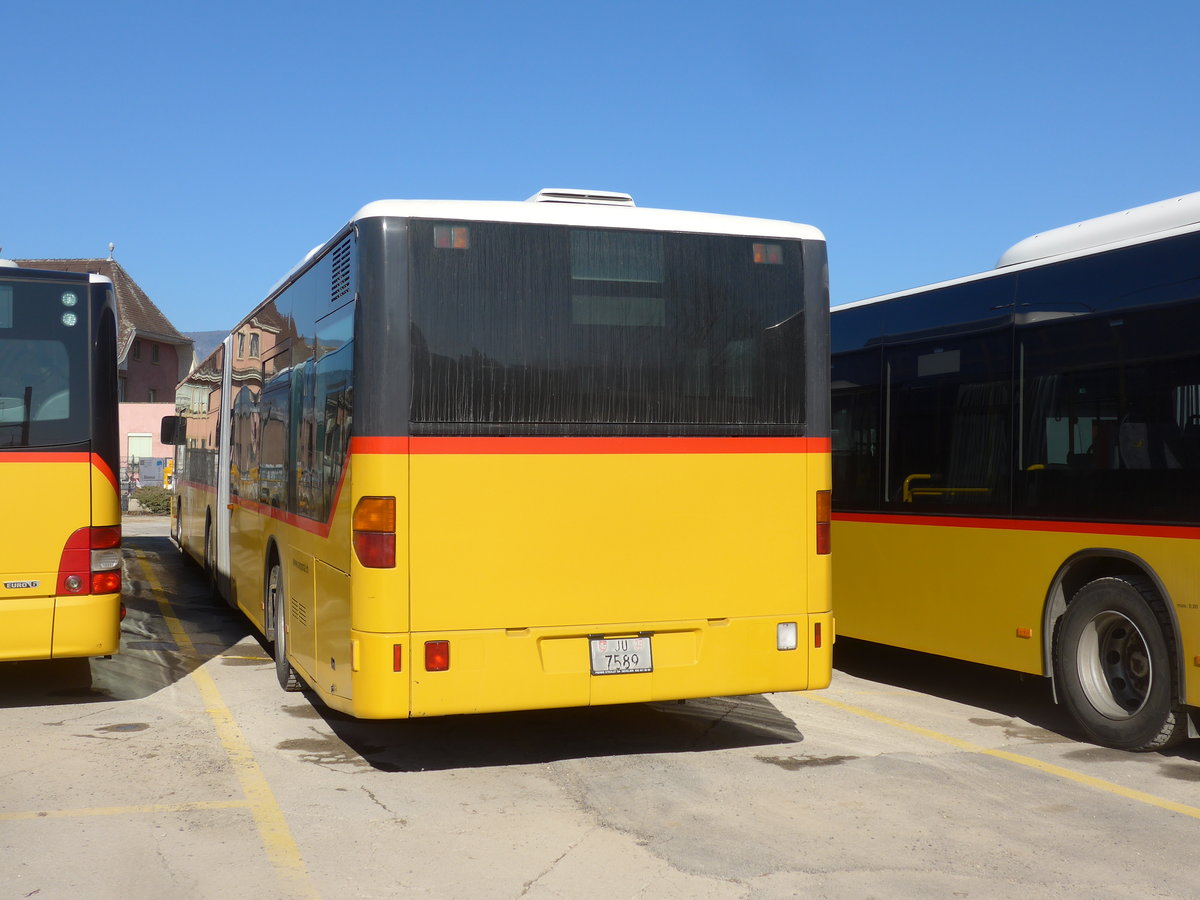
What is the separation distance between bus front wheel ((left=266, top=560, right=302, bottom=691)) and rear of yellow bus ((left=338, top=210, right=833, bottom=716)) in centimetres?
250

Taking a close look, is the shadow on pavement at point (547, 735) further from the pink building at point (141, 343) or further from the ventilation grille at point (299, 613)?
the pink building at point (141, 343)

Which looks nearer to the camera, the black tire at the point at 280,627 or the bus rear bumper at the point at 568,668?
the bus rear bumper at the point at 568,668

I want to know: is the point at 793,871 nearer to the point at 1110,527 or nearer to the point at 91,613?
the point at 1110,527

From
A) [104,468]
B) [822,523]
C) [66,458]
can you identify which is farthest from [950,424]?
[66,458]

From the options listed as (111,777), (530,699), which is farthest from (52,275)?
(530,699)

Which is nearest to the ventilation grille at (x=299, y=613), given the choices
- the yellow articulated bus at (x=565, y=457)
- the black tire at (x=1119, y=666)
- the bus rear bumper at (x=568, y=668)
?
the yellow articulated bus at (x=565, y=457)

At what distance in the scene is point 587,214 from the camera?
7.02m

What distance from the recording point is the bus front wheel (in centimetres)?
919

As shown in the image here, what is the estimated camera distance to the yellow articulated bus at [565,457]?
21.7ft

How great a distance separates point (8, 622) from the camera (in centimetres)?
841

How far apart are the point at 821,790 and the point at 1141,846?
5.16ft

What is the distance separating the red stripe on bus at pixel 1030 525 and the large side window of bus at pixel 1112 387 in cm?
7

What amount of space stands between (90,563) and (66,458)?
27.9 inches

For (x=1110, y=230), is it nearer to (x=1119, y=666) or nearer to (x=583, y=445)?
(x=1119, y=666)
